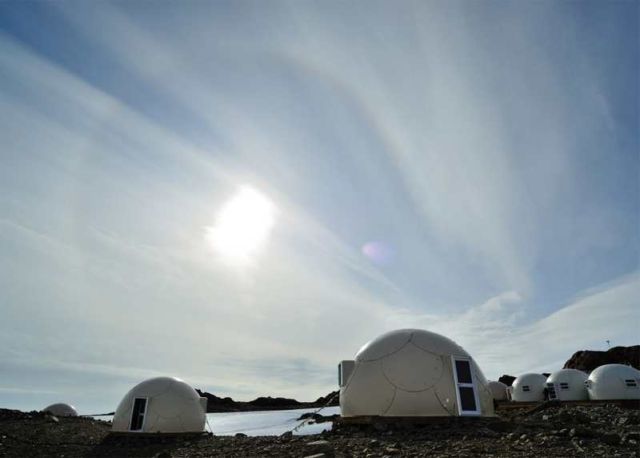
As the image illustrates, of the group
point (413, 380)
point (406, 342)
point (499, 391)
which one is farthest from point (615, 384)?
point (413, 380)

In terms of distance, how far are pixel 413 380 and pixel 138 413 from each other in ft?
42.7

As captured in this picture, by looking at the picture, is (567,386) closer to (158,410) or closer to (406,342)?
(406,342)

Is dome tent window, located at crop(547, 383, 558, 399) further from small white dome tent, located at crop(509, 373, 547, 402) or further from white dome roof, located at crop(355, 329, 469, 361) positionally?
white dome roof, located at crop(355, 329, 469, 361)

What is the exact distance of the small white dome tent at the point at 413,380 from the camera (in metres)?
13.5

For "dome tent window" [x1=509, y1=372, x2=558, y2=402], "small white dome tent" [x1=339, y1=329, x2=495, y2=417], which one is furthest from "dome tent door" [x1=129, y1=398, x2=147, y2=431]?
"dome tent window" [x1=509, y1=372, x2=558, y2=402]

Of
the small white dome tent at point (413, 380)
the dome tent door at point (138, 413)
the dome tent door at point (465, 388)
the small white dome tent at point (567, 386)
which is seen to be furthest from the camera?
the small white dome tent at point (567, 386)

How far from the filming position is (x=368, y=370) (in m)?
14.8

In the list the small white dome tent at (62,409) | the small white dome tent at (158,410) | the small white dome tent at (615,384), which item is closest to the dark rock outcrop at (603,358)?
the small white dome tent at (615,384)

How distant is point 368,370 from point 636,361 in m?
85.7

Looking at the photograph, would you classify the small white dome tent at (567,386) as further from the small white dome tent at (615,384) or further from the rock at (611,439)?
the rock at (611,439)

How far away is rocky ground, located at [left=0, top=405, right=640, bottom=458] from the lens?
8258 mm

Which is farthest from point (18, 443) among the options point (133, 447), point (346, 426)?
point (346, 426)

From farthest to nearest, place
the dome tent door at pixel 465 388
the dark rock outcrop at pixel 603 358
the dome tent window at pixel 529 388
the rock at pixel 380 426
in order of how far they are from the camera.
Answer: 1. the dark rock outcrop at pixel 603 358
2. the dome tent window at pixel 529 388
3. the dome tent door at pixel 465 388
4. the rock at pixel 380 426

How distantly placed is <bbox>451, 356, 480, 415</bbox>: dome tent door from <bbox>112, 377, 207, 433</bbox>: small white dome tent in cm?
1269
